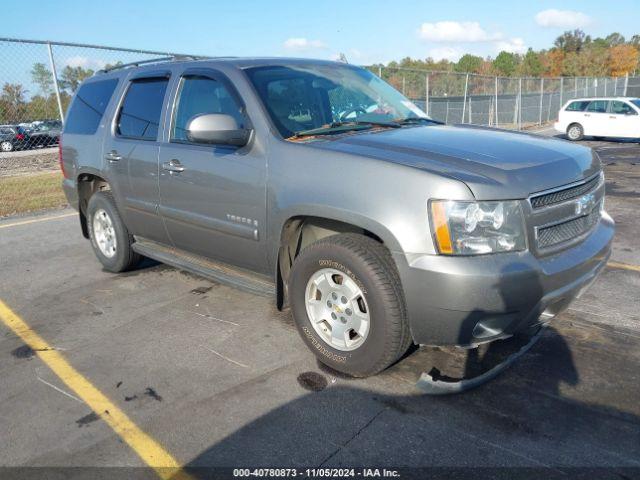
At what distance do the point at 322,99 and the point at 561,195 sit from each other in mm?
1803

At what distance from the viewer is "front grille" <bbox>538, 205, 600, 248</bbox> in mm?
2701

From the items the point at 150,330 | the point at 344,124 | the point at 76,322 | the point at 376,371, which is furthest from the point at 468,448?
the point at 76,322

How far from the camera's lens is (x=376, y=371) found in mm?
2963

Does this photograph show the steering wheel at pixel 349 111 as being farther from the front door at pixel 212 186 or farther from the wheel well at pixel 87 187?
the wheel well at pixel 87 187

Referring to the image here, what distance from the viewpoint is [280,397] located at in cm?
293

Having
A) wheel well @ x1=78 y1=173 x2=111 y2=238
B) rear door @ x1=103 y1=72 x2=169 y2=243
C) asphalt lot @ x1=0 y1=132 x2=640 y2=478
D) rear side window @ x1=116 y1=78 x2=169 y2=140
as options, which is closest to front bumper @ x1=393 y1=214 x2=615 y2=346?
asphalt lot @ x1=0 y1=132 x2=640 y2=478

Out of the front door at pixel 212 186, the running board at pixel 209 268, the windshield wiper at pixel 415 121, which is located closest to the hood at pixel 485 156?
the windshield wiper at pixel 415 121

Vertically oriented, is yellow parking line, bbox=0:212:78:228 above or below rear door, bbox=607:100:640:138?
below

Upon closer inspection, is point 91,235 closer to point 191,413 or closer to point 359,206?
point 191,413

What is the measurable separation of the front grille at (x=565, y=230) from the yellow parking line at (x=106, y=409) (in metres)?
2.13

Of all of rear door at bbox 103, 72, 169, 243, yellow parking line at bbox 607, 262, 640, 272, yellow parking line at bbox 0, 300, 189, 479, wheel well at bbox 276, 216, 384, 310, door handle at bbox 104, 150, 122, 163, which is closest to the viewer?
yellow parking line at bbox 0, 300, 189, 479

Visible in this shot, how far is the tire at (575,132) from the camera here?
717 inches

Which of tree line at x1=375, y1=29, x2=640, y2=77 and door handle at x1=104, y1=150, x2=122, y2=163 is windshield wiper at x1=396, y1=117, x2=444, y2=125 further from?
tree line at x1=375, y1=29, x2=640, y2=77

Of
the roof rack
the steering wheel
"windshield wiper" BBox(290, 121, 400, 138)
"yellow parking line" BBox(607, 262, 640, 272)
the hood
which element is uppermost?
the roof rack
